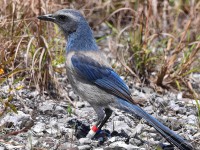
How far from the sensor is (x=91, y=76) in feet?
20.4

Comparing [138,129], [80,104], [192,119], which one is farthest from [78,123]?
[192,119]

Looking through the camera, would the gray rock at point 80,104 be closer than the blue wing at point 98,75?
Result: No

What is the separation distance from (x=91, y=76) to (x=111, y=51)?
1.82 meters

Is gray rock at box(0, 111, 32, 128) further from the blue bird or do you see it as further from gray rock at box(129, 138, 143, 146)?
gray rock at box(129, 138, 143, 146)

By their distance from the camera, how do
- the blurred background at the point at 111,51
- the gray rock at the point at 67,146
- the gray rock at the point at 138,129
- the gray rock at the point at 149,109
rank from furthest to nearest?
the blurred background at the point at 111,51 < the gray rock at the point at 149,109 < the gray rock at the point at 138,129 < the gray rock at the point at 67,146

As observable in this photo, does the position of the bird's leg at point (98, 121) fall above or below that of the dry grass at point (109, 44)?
below

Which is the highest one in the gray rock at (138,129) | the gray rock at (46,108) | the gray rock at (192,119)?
the gray rock at (46,108)

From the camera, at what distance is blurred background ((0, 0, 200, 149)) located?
7047 millimetres

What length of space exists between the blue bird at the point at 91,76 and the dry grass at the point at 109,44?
574mm

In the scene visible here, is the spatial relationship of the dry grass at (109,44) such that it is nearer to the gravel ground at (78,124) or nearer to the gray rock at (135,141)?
the gravel ground at (78,124)

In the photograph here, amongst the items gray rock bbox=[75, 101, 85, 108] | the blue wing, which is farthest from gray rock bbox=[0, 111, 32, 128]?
gray rock bbox=[75, 101, 85, 108]

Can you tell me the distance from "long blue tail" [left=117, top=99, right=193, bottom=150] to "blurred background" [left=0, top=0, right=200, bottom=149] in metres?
0.77

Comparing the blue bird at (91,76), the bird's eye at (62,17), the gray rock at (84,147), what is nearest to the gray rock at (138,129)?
the blue bird at (91,76)

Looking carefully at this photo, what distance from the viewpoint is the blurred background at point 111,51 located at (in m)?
7.05
